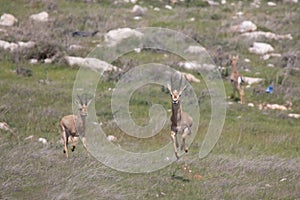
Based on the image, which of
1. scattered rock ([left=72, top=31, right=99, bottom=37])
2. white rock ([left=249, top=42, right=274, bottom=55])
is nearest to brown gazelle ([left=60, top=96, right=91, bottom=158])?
white rock ([left=249, top=42, right=274, bottom=55])

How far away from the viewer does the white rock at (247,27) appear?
2933 centimetres

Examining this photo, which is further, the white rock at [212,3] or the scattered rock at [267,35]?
the white rock at [212,3]

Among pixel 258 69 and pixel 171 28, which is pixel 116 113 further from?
pixel 171 28

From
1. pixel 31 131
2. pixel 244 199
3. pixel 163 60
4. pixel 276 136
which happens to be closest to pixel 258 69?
pixel 163 60

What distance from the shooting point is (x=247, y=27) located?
29594mm

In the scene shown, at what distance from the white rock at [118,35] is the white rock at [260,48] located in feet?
14.0

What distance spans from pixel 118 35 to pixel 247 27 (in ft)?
20.1

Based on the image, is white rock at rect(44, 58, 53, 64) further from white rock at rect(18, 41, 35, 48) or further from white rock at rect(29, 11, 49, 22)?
white rock at rect(29, 11, 49, 22)

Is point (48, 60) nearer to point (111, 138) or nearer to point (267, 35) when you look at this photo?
point (111, 138)

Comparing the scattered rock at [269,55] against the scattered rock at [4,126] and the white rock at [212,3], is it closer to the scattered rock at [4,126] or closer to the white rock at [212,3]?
the white rock at [212,3]

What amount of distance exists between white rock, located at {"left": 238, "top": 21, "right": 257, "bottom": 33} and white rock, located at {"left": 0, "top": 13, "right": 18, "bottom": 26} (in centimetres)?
927

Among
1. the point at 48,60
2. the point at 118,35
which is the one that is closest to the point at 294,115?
the point at 48,60

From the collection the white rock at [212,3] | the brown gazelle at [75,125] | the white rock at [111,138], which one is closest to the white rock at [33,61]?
the white rock at [111,138]

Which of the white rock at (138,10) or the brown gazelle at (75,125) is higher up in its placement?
the brown gazelle at (75,125)
